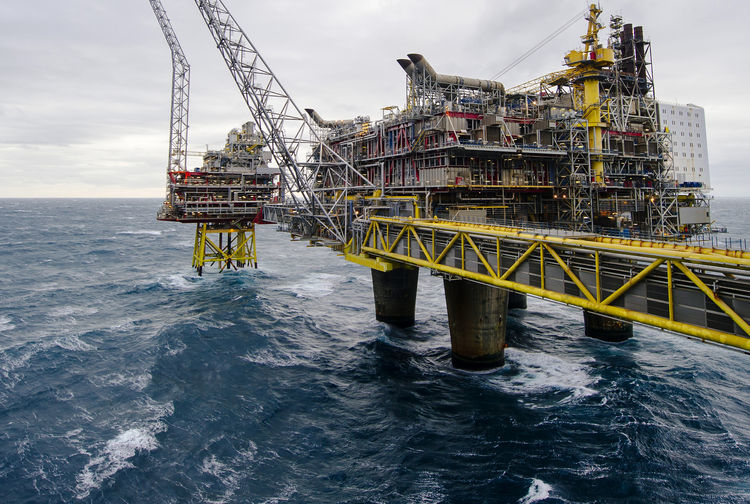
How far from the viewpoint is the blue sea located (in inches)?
731

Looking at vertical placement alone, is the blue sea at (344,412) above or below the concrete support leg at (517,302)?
below

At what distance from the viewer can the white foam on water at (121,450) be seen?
60.5 ft

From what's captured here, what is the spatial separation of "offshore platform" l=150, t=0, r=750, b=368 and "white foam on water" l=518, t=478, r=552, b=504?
7750mm

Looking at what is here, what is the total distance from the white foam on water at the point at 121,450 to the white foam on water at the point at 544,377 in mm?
19130

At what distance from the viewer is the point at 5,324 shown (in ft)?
123

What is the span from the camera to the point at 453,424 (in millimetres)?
23375

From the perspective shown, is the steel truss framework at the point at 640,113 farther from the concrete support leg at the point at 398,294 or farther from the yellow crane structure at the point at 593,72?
the concrete support leg at the point at 398,294

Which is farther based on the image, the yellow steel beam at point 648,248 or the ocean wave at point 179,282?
the ocean wave at point 179,282

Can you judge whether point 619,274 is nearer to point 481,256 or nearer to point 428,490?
point 481,256

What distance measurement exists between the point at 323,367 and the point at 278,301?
1876 centimetres

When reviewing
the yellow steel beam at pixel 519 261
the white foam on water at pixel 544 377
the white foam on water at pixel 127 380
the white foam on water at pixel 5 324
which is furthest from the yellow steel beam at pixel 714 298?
the white foam on water at pixel 5 324

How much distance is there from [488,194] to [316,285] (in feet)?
80.9

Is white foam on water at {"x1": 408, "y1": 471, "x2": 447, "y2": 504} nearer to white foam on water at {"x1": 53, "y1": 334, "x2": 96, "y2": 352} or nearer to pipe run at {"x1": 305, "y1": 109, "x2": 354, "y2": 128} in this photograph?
white foam on water at {"x1": 53, "y1": 334, "x2": 96, "y2": 352}

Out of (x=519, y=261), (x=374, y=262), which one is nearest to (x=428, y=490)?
(x=519, y=261)
